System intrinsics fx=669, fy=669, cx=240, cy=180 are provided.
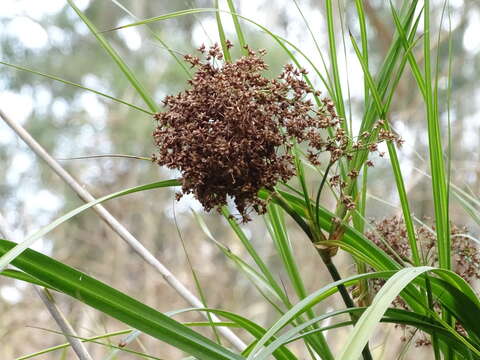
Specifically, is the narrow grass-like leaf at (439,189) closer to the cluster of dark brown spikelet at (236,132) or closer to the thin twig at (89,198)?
the cluster of dark brown spikelet at (236,132)

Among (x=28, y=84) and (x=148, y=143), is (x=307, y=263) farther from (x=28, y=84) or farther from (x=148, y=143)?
(x=28, y=84)

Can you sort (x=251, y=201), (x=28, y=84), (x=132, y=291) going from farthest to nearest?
1. (x=28, y=84)
2. (x=132, y=291)
3. (x=251, y=201)

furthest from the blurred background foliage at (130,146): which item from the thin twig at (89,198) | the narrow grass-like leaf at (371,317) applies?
the narrow grass-like leaf at (371,317)

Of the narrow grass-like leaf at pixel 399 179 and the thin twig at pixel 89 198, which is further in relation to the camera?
the thin twig at pixel 89 198

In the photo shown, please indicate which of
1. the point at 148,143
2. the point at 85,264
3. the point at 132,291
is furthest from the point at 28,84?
the point at 132,291

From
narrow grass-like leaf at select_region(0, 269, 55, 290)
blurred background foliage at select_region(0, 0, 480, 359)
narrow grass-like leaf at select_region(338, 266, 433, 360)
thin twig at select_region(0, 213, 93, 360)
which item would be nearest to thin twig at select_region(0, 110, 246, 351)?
thin twig at select_region(0, 213, 93, 360)

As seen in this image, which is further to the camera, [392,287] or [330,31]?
[330,31]

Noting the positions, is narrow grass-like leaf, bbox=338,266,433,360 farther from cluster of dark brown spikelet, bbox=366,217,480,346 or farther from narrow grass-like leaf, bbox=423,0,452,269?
cluster of dark brown spikelet, bbox=366,217,480,346
